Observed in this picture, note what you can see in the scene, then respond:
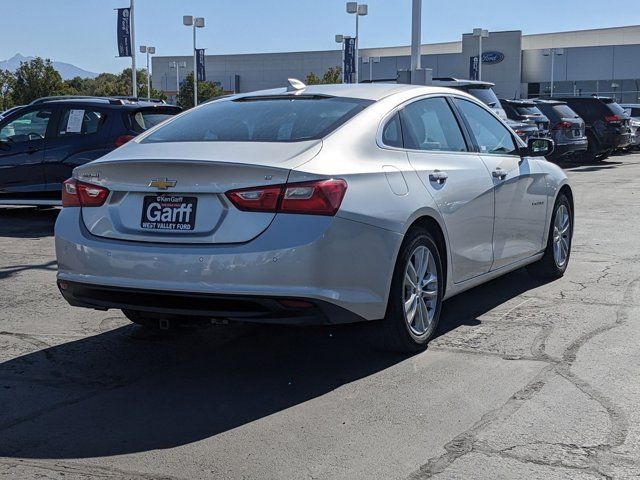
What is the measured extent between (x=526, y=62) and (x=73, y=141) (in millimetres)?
61972

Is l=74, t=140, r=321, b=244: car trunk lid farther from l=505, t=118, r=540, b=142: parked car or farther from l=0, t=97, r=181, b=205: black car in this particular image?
l=505, t=118, r=540, b=142: parked car

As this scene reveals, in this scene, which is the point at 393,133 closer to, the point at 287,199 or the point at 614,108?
the point at 287,199

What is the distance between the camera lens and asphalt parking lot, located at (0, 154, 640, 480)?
3875 mm

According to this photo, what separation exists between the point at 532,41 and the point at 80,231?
73.4m

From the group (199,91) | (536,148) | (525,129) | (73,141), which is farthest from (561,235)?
(199,91)

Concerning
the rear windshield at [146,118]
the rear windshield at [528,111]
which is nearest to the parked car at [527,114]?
the rear windshield at [528,111]

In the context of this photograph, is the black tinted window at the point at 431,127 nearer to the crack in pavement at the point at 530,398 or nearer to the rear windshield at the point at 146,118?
the crack in pavement at the point at 530,398

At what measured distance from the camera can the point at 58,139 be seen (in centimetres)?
1191

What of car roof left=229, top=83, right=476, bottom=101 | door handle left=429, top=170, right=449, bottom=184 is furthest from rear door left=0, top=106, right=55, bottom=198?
door handle left=429, top=170, right=449, bottom=184

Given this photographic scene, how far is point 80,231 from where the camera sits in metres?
5.11

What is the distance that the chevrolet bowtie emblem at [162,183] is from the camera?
4.80 m

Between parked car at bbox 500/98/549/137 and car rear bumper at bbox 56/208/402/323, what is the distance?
16.6 m

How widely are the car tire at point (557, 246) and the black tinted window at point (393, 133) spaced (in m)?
2.52

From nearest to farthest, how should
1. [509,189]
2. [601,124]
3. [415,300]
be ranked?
[415,300] → [509,189] → [601,124]
